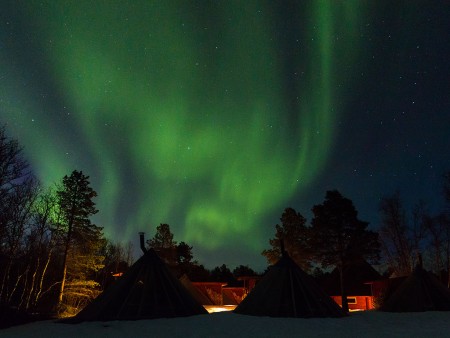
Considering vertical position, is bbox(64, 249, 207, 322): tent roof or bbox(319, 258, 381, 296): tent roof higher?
bbox(319, 258, 381, 296): tent roof

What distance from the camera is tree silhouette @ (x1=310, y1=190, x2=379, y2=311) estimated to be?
29.0m

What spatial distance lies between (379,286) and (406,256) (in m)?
4.36

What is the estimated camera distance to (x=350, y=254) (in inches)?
1161

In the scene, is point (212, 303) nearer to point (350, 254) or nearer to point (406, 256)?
point (350, 254)

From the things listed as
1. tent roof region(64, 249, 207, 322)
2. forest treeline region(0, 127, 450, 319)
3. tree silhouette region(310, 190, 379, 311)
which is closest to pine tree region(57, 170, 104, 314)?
forest treeline region(0, 127, 450, 319)

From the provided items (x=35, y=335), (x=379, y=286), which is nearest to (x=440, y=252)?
(x=379, y=286)

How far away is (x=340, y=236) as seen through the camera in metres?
29.9

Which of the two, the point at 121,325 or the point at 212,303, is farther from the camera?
the point at 212,303

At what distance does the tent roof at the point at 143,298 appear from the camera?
13.5 meters

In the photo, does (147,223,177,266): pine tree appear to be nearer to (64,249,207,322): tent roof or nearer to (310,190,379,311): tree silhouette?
(310,190,379,311): tree silhouette

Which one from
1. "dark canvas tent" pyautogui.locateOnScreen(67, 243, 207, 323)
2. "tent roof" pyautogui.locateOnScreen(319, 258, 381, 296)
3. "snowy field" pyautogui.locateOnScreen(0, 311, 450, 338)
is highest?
"tent roof" pyautogui.locateOnScreen(319, 258, 381, 296)

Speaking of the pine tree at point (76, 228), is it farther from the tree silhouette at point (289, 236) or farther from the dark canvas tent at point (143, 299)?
the tree silhouette at point (289, 236)

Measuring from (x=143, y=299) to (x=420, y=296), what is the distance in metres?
15.5

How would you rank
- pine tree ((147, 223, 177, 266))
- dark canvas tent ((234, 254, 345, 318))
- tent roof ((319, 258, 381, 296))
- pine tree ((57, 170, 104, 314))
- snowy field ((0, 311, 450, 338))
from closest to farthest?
Answer: 1. snowy field ((0, 311, 450, 338))
2. dark canvas tent ((234, 254, 345, 318))
3. pine tree ((57, 170, 104, 314))
4. tent roof ((319, 258, 381, 296))
5. pine tree ((147, 223, 177, 266))
